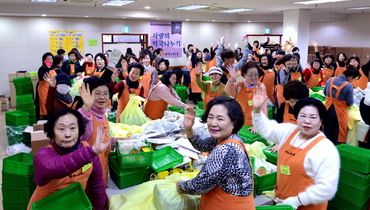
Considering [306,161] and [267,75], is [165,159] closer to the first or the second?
[306,161]

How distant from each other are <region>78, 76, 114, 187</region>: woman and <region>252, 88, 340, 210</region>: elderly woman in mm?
1226

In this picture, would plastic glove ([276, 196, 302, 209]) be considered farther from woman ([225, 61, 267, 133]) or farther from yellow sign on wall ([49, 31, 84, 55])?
yellow sign on wall ([49, 31, 84, 55])

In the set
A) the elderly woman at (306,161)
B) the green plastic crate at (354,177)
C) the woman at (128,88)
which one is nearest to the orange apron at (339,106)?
the green plastic crate at (354,177)

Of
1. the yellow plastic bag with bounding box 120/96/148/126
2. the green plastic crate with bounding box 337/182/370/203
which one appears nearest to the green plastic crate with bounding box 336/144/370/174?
the green plastic crate with bounding box 337/182/370/203

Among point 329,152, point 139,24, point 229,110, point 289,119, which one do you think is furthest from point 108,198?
point 139,24

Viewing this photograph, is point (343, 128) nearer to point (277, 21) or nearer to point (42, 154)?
point (42, 154)

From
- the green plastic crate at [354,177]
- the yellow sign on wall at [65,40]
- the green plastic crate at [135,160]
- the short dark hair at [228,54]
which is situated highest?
the yellow sign on wall at [65,40]

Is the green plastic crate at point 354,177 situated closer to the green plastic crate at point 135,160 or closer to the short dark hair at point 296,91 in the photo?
the short dark hair at point 296,91

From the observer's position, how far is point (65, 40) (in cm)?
1055

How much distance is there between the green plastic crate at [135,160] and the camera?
2.46 metres

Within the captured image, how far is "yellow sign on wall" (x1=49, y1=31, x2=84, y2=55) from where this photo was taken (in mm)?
10336

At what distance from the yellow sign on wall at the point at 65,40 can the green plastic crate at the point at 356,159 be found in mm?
9918

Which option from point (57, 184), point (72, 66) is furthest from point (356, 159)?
point (72, 66)

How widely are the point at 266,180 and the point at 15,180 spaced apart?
2.11 metres
